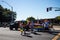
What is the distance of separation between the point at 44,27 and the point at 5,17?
70155 mm

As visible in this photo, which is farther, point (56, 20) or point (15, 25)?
point (56, 20)

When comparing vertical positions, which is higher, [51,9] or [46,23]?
[51,9]

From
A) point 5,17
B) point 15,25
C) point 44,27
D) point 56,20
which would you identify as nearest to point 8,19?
point 5,17

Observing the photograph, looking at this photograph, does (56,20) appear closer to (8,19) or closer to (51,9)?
(8,19)

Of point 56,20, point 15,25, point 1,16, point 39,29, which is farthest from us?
point 56,20

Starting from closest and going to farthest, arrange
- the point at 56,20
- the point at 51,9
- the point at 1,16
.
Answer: the point at 51,9
the point at 1,16
the point at 56,20

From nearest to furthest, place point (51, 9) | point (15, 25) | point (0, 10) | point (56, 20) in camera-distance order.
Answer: point (15, 25), point (51, 9), point (0, 10), point (56, 20)

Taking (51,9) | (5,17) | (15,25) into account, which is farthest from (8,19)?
(15,25)

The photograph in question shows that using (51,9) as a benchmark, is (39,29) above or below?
below

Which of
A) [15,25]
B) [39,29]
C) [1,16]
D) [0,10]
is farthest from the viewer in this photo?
[0,10]

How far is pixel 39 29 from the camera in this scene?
3134 centimetres

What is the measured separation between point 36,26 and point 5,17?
7032 centimetres

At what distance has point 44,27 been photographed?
3216cm

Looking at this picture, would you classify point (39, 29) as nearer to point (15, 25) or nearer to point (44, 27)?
point (44, 27)
